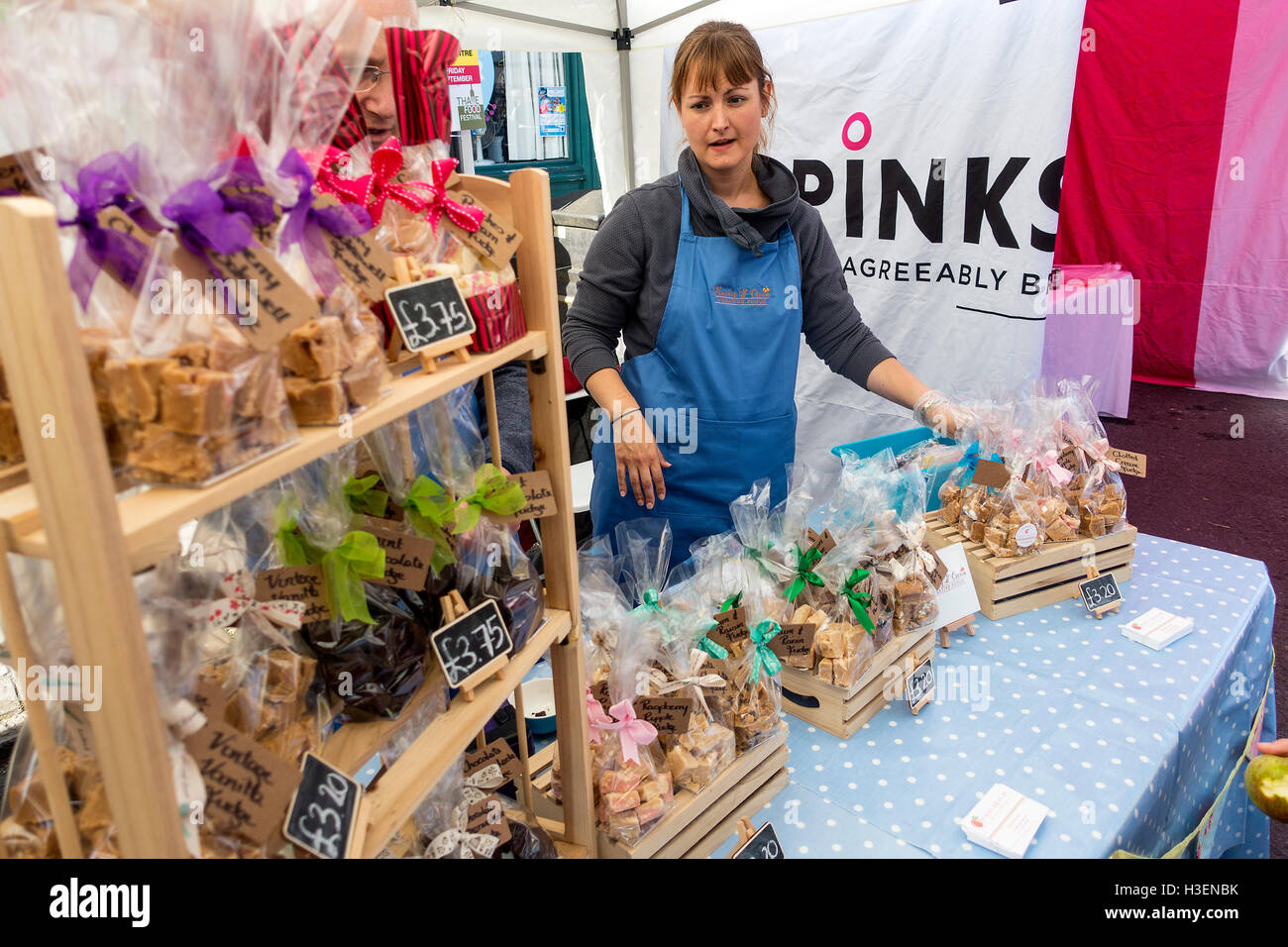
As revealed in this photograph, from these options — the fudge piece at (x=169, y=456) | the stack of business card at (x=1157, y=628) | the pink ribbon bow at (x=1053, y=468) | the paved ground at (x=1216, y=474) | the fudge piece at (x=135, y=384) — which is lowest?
the paved ground at (x=1216, y=474)

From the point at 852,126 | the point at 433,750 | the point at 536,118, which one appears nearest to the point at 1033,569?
the point at 433,750

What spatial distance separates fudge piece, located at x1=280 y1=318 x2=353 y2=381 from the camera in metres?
0.66

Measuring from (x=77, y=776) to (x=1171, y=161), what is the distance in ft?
21.3

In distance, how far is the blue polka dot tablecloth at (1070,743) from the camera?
49.9 inches

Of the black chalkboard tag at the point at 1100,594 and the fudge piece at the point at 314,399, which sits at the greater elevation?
the fudge piece at the point at 314,399

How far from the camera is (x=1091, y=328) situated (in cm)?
475

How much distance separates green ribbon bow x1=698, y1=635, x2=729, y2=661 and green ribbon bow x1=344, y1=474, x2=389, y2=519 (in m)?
0.59

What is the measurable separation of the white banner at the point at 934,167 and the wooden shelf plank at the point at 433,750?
233 centimetres

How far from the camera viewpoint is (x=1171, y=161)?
537 centimetres

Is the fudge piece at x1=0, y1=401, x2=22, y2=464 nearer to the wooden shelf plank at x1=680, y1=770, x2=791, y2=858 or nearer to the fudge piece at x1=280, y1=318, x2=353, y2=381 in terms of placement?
the fudge piece at x1=280, y1=318, x2=353, y2=381

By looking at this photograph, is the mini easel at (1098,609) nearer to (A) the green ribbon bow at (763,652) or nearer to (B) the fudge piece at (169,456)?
(A) the green ribbon bow at (763,652)

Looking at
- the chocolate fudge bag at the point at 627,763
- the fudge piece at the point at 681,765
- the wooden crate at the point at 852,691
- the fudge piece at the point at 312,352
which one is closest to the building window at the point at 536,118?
the wooden crate at the point at 852,691

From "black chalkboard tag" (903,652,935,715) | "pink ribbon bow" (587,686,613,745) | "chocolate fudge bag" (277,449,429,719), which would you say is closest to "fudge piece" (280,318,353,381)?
"chocolate fudge bag" (277,449,429,719)
